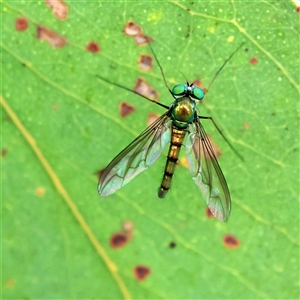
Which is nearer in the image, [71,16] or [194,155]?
[71,16]

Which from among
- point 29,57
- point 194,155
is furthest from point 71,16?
point 194,155

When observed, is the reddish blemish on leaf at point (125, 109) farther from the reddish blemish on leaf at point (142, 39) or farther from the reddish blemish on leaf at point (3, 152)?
the reddish blemish on leaf at point (3, 152)

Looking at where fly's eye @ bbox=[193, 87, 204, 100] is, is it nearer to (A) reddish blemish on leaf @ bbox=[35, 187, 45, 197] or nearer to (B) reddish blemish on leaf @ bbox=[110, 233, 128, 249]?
(B) reddish blemish on leaf @ bbox=[110, 233, 128, 249]

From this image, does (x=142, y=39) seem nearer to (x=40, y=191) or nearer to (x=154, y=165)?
(x=154, y=165)

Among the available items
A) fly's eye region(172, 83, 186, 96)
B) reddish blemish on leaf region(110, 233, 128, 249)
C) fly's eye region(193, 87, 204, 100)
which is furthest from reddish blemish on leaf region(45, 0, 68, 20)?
reddish blemish on leaf region(110, 233, 128, 249)

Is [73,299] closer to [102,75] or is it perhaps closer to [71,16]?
[102,75]

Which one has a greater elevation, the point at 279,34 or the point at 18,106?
the point at 279,34
